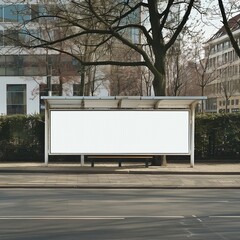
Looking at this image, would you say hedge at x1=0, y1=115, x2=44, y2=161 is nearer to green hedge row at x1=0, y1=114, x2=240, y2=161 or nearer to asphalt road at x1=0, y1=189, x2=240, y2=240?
green hedge row at x1=0, y1=114, x2=240, y2=161

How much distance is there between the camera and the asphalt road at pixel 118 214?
25.4ft

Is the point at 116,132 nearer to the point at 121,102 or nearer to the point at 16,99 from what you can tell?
the point at 121,102

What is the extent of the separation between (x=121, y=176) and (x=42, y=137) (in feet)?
21.5

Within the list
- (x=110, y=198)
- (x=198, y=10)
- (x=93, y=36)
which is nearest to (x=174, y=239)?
(x=110, y=198)

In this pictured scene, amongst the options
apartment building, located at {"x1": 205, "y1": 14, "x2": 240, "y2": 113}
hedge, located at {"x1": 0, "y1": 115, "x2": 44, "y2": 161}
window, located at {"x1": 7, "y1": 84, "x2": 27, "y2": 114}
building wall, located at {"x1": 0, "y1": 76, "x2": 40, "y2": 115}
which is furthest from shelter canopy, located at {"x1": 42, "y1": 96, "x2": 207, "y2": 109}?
apartment building, located at {"x1": 205, "y1": 14, "x2": 240, "y2": 113}

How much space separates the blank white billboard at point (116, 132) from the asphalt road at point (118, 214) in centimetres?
594

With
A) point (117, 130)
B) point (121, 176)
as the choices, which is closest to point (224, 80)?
point (117, 130)

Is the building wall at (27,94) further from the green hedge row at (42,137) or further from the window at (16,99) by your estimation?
the green hedge row at (42,137)

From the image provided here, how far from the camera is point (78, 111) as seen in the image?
65.9 ft

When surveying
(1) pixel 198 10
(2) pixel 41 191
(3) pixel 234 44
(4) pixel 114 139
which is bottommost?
(2) pixel 41 191

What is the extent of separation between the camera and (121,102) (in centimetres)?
1981

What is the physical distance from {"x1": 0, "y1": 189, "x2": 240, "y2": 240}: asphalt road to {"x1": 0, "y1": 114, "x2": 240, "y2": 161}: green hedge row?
344 inches

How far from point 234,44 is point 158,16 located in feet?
13.4

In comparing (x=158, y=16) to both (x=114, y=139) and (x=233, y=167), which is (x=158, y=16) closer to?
(x=114, y=139)
